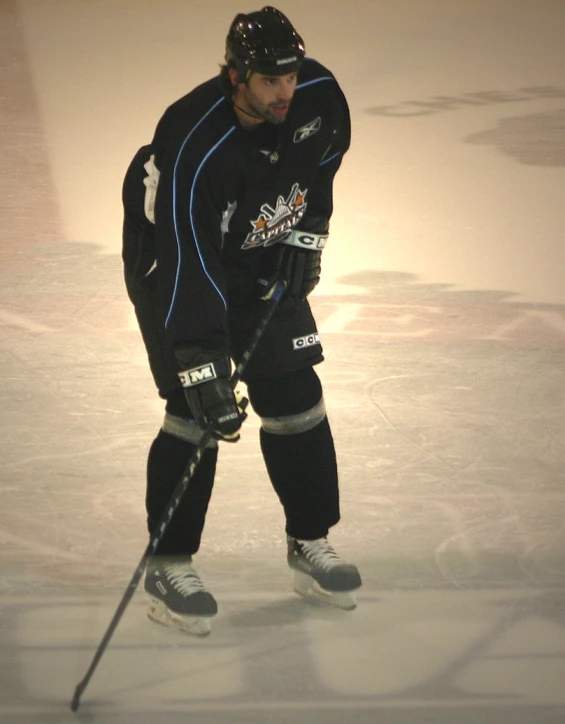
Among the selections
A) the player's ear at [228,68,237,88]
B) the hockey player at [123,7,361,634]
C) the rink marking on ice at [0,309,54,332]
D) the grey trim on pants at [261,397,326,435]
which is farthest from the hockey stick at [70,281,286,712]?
the rink marking on ice at [0,309,54,332]

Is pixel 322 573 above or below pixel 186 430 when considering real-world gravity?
below

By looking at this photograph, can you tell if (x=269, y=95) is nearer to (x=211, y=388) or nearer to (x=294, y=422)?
(x=211, y=388)

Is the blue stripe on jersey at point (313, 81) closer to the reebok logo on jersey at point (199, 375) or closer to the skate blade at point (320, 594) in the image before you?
the reebok logo on jersey at point (199, 375)

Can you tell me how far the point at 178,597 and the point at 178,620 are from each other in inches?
1.8

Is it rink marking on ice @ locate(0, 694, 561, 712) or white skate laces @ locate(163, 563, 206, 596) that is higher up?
white skate laces @ locate(163, 563, 206, 596)

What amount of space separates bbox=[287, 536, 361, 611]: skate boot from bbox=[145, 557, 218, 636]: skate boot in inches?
8.2

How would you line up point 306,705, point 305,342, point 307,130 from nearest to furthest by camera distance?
point 306,705 → point 307,130 → point 305,342

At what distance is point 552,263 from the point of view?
417cm

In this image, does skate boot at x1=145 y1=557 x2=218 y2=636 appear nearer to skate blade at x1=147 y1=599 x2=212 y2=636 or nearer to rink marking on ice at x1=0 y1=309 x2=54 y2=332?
skate blade at x1=147 y1=599 x2=212 y2=636

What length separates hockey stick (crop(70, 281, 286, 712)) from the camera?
2.17 m

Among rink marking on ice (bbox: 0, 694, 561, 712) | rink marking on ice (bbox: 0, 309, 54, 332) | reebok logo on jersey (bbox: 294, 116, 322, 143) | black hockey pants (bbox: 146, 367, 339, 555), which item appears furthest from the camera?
rink marking on ice (bbox: 0, 309, 54, 332)

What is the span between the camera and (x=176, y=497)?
228cm

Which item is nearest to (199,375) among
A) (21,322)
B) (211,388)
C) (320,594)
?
(211,388)

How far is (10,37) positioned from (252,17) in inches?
233
